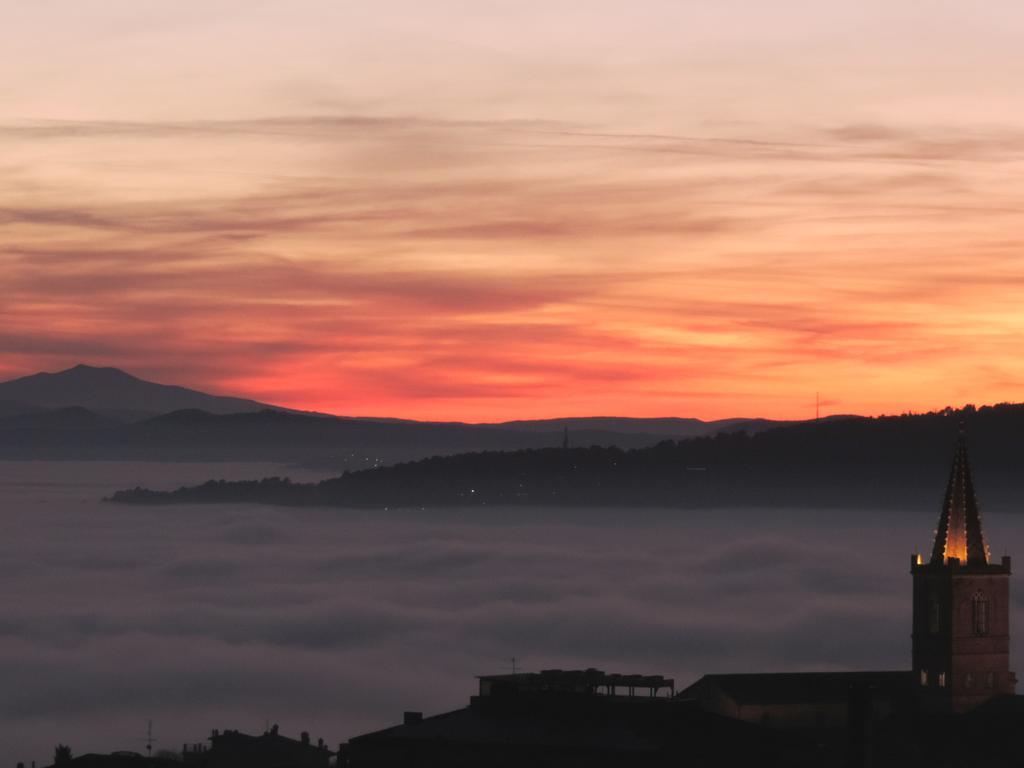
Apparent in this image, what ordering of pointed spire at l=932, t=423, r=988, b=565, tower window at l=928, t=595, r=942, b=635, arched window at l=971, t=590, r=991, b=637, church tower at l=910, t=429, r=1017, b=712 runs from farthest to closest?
tower window at l=928, t=595, r=942, b=635 → pointed spire at l=932, t=423, r=988, b=565 → arched window at l=971, t=590, r=991, b=637 → church tower at l=910, t=429, r=1017, b=712

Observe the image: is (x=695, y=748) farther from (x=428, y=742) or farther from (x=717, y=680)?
(x=717, y=680)

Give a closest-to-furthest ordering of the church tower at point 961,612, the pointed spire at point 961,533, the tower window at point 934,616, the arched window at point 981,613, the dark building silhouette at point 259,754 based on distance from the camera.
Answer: the church tower at point 961,612, the arched window at point 981,613, the pointed spire at point 961,533, the tower window at point 934,616, the dark building silhouette at point 259,754

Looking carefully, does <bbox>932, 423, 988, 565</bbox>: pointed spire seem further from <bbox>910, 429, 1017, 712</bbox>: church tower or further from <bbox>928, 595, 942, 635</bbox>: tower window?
<bbox>928, 595, 942, 635</bbox>: tower window

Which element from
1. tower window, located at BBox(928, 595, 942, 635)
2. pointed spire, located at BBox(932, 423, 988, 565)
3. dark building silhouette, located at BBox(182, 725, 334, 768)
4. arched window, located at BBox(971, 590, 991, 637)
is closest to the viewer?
arched window, located at BBox(971, 590, 991, 637)

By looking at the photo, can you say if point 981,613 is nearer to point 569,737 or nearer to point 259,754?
point 259,754

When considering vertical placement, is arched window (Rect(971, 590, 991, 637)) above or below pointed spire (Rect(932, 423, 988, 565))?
below

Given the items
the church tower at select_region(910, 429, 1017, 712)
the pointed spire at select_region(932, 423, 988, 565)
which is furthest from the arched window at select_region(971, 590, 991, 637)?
the pointed spire at select_region(932, 423, 988, 565)

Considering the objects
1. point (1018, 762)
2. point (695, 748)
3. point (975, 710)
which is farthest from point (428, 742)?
point (975, 710)

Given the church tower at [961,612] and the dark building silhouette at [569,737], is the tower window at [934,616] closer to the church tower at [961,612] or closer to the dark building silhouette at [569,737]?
the church tower at [961,612]

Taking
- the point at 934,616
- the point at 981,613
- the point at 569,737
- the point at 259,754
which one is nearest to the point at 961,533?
the point at 981,613

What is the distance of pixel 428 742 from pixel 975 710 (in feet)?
162

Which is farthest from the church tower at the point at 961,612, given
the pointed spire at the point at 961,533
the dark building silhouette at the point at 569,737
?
the dark building silhouette at the point at 569,737

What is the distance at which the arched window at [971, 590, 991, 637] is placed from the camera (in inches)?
5861

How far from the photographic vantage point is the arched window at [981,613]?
149m
